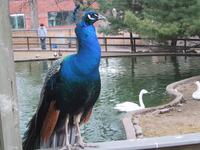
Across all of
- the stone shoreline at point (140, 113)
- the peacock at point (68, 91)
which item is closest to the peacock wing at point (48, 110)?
the peacock at point (68, 91)

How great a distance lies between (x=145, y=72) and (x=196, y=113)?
740 cm

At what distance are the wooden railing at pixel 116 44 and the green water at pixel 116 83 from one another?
1.06m

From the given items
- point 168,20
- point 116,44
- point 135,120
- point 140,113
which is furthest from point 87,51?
point 116,44

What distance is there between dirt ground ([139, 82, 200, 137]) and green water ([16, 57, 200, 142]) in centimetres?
48

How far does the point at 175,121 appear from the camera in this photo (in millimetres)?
8359

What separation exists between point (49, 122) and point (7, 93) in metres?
1.06

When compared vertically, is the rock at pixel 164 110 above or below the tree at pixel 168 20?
below

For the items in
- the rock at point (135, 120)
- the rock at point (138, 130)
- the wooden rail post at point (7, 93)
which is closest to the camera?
the wooden rail post at point (7, 93)

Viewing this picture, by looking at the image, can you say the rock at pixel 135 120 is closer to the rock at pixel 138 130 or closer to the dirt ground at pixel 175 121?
the dirt ground at pixel 175 121

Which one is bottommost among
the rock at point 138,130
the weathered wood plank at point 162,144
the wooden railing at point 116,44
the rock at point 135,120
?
the rock at point 135,120

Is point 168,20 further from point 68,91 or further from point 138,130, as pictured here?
point 68,91

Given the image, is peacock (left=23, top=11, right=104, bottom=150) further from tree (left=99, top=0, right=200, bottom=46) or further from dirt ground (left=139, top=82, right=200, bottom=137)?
tree (left=99, top=0, right=200, bottom=46)

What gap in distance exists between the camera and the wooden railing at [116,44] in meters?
20.8

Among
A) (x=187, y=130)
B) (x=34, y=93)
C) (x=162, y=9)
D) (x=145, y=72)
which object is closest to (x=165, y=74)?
(x=145, y=72)
